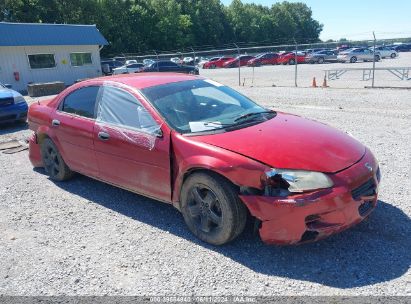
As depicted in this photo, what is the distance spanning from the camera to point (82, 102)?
4.86 metres

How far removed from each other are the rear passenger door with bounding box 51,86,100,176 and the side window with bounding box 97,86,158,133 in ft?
0.62

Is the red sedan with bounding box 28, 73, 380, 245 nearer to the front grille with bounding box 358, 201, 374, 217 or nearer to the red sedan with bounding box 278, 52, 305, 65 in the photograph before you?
the front grille with bounding box 358, 201, 374, 217

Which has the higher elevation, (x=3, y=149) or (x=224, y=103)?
(x=224, y=103)

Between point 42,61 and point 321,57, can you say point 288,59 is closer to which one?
point 321,57

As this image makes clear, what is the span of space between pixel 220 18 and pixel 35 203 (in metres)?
78.0

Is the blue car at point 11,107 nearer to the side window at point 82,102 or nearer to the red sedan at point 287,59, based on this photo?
the side window at point 82,102

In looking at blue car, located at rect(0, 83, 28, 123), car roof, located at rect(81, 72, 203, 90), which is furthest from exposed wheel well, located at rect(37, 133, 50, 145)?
blue car, located at rect(0, 83, 28, 123)

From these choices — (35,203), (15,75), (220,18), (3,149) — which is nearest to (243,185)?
(35,203)

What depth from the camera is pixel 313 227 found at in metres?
3.05

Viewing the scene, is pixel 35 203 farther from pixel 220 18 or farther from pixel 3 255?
pixel 220 18

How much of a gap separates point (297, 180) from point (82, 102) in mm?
3073

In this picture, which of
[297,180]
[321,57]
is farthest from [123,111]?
[321,57]

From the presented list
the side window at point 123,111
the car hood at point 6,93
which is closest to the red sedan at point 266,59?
the car hood at point 6,93

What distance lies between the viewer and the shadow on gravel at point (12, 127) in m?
9.67
